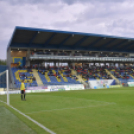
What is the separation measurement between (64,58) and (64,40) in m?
4.95

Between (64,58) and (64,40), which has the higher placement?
(64,40)

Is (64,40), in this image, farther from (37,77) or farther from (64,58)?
(37,77)

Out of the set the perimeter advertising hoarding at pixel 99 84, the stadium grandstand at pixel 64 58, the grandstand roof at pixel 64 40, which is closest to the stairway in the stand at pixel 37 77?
the stadium grandstand at pixel 64 58

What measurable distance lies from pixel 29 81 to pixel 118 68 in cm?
3072

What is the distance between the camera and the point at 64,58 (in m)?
50.4

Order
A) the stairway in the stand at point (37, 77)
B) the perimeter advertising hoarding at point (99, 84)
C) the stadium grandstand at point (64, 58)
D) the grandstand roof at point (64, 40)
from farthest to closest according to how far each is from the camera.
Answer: the stadium grandstand at point (64, 58)
the grandstand roof at point (64, 40)
the stairway in the stand at point (37, 77)
the perimeter advertising hoarding at point (99, 84)

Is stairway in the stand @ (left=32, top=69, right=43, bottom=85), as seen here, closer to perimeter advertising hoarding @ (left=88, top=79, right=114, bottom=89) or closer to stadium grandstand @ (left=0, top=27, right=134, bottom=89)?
stadium grandstand @ (left=0, top=27, right=134, bottom=89)

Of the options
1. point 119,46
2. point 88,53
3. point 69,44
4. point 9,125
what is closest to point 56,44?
point 69,44

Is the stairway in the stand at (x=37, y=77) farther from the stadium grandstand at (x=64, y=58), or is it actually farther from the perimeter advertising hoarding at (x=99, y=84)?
the perimeter advertising hoarding at (x=99, y=84)

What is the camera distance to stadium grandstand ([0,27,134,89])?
44906 millimetres

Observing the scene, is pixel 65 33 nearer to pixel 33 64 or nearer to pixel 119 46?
pixel 33 64

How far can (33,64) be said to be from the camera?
51000mm

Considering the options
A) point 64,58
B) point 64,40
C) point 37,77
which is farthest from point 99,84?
point 64,40

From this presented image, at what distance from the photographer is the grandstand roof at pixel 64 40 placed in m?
43.9
